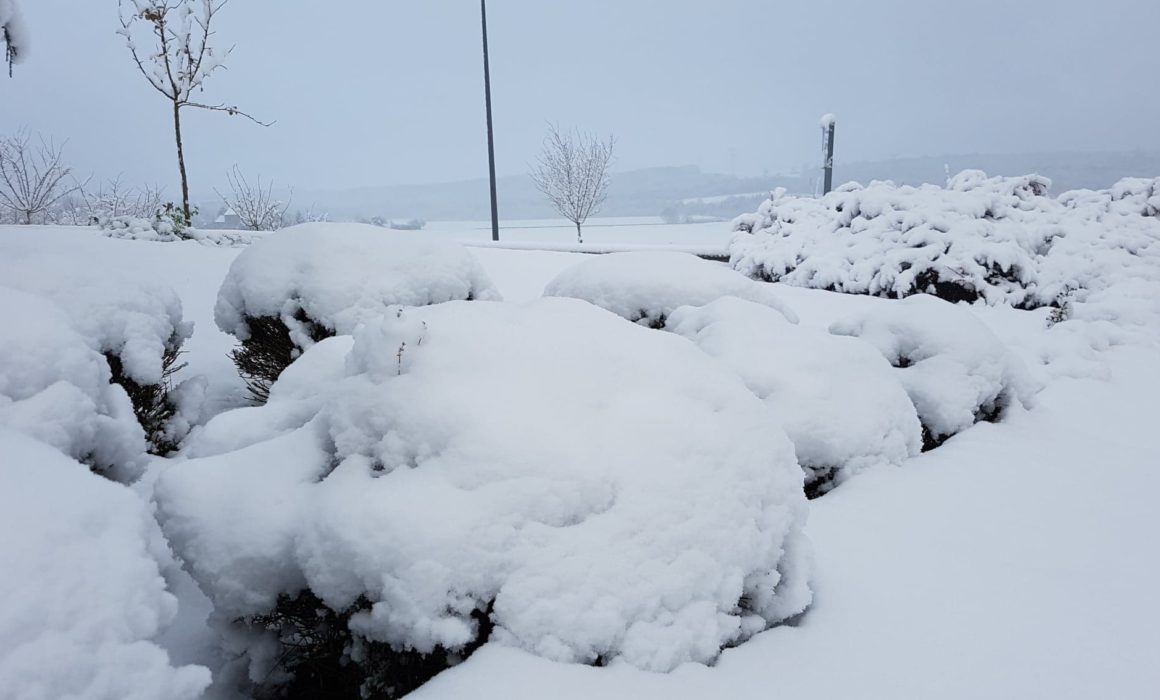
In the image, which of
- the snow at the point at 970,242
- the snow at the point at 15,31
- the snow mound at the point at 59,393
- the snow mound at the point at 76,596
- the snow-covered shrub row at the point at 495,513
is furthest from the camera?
the snow at the point at 970,242

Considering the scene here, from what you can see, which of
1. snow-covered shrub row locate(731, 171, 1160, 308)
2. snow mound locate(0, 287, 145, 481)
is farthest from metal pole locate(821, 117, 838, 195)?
snow mound locate(0, 287, 145, 481)

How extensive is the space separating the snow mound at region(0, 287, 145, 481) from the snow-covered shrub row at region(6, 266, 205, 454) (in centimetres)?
66

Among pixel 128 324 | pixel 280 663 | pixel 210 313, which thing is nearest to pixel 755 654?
pixel 280 663

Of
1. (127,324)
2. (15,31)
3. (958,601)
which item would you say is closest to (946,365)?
(958,601)

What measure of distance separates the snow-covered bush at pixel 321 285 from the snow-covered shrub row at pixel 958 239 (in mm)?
8119

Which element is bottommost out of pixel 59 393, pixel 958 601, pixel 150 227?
pixel 958 601

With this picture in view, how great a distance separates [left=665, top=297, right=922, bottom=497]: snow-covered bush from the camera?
345cm

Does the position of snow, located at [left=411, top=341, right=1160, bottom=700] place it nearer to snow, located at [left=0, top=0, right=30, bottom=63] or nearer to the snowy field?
the snowy field

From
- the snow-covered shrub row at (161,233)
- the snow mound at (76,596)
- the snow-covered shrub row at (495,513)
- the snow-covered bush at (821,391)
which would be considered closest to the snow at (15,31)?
the snow-covered shrub row at (495,513)

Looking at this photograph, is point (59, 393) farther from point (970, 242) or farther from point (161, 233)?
point (970, 242)

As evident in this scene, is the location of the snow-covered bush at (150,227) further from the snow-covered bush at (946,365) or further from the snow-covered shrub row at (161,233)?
the snow-covered bush at (946,365)

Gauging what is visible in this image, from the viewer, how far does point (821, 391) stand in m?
3.62

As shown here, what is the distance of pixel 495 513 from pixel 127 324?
3062 mm

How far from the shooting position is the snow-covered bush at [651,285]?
5203mm
